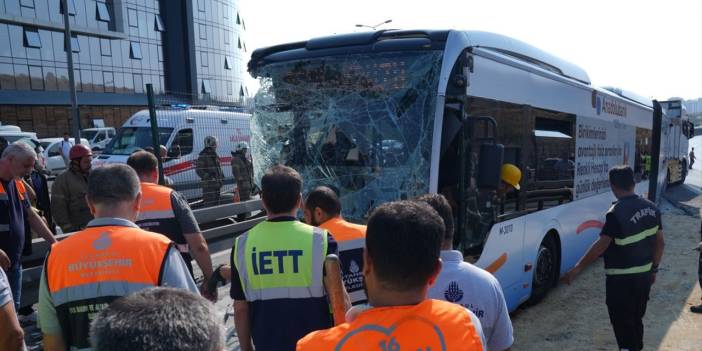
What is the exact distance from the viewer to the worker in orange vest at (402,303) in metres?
1.44

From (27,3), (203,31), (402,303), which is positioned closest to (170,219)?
(402,303)

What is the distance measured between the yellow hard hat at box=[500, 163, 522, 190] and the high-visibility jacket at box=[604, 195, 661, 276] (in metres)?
0.96

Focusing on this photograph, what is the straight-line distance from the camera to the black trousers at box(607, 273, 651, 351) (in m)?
4.41

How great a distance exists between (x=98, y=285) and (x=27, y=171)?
3288 millimetres

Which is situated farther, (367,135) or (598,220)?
(598,220)

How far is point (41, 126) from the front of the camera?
112 feet

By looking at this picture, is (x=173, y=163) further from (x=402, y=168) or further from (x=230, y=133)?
(x=402, y=168)

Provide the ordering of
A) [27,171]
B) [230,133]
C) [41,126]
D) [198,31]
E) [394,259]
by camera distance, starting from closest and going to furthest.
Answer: [394,259] → [27,171] → [230,133] → [41,126] → [198,31]

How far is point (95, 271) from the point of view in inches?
87.3

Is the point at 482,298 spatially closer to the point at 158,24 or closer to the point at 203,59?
the point at 158,24

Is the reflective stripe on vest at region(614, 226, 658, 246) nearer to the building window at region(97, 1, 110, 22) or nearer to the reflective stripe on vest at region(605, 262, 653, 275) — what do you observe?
the reflective stripe on vest at region(605, 262, 653, 275)

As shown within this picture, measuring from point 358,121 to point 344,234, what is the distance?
1731 millimetres

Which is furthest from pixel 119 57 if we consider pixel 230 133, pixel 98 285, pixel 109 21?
pixel 98 285

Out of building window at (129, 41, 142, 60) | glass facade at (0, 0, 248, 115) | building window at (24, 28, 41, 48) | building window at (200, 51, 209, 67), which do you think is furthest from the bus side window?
building window at (200, 51, 209, 67)
